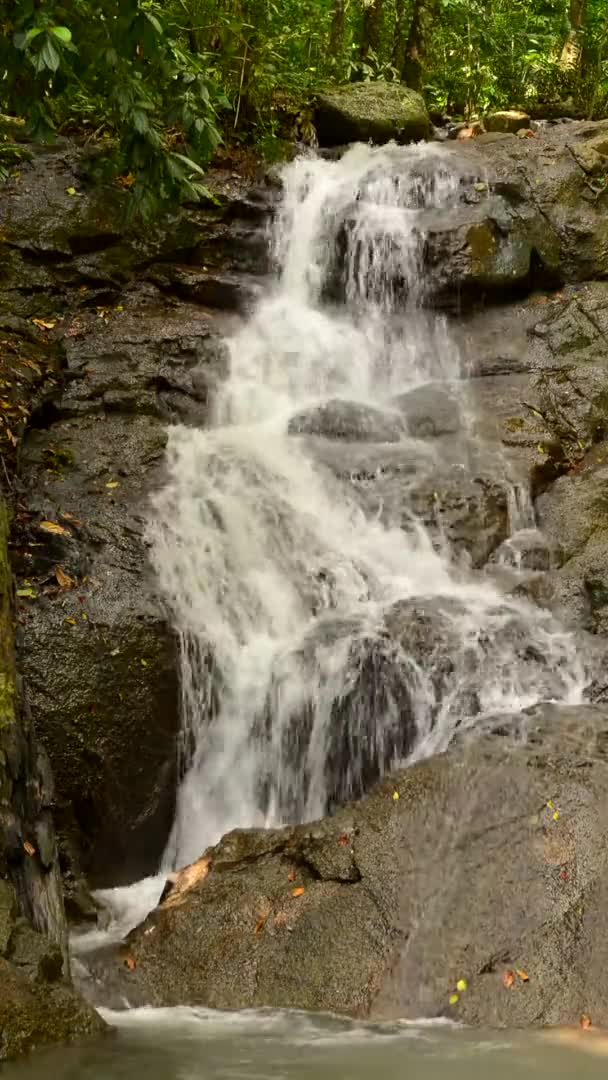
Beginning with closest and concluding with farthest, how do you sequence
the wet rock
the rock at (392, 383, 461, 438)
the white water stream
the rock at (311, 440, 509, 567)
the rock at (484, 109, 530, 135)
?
the white water stream
the wet rock
the rock at (311, 440, 509, 567)
the rock at (392, 383, 461, 438)
the rock at (484, 109, 530, 135)

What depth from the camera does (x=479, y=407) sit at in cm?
922

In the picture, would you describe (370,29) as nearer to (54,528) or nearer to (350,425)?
(350,425)

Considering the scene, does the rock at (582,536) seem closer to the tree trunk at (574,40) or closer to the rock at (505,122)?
the rock at (505,122)

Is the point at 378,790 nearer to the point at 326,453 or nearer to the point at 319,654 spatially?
the point at 319,654

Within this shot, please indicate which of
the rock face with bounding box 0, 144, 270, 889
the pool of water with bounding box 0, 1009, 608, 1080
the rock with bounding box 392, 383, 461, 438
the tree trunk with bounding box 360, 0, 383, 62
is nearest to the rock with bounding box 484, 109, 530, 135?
the tree trunk with bounding box 360, 0, 383, 62

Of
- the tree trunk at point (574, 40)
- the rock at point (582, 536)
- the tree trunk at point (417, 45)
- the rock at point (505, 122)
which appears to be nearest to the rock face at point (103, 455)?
the rock at point (582, 536)

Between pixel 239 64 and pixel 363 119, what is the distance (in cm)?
169

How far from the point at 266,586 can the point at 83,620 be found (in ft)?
5.15

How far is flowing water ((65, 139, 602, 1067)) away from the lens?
3.95 metres

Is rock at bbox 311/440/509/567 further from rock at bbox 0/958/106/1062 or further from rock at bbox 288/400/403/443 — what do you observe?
rock at bbox 0/958/106/1062

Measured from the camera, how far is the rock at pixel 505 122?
13406 millimetres

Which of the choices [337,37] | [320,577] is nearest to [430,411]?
[320,577]

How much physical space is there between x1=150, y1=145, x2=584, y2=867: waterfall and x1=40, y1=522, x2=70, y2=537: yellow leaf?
0.65 metres

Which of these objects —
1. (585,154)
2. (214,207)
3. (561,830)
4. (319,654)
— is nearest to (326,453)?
(319,654)
